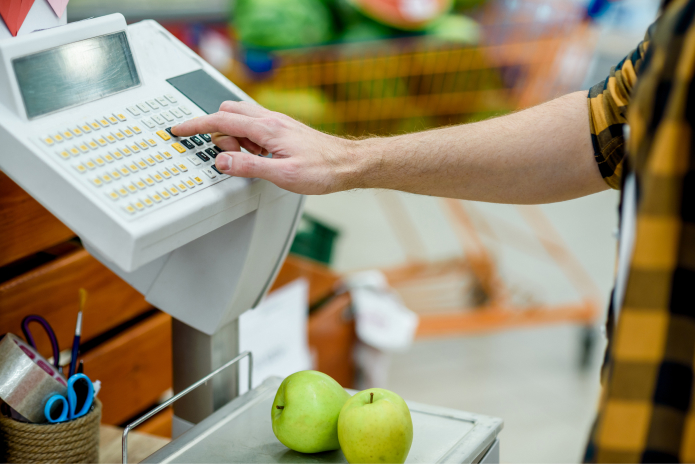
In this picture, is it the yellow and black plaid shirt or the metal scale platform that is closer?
the yellow and black plaid shirt

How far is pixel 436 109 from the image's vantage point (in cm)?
204

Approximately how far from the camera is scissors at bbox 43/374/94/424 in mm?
871

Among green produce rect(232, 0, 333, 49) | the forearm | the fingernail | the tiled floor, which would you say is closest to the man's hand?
the fingernail

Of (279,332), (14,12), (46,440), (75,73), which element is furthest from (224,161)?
(279,332)

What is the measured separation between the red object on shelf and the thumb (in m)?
0.29

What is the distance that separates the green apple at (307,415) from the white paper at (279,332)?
0.82 m

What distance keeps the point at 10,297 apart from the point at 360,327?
3.61 feet

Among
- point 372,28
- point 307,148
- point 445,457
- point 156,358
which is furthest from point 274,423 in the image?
point 372,28

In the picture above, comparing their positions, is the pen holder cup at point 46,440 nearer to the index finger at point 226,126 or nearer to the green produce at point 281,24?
the index finger at point 226,126

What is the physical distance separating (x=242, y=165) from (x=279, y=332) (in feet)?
3.32

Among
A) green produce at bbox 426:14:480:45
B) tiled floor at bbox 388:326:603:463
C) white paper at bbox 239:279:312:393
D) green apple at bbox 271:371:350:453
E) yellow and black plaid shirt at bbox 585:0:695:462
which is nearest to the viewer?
yellow and black plaid shirt at bbox 585:0:695:462

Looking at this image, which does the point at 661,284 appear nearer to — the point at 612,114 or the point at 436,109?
the point at 612,114

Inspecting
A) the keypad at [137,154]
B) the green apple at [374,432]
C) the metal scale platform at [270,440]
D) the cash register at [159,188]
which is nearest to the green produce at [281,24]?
→ the cash register at [159,188]

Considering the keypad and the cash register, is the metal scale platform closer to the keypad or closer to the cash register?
the cash register
